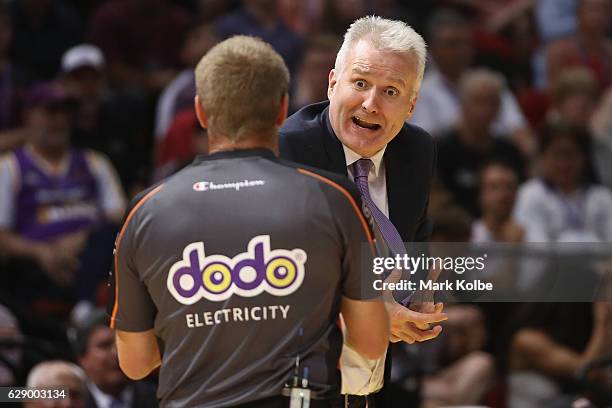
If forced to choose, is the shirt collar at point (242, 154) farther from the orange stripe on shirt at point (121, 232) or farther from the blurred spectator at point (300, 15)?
the blurred spectator at point (300, 15)

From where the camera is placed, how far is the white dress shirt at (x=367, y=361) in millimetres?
3182

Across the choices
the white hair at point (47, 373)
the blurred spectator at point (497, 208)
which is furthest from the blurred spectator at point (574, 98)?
the white hair at point (47, 373)

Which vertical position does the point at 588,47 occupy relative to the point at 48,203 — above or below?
above

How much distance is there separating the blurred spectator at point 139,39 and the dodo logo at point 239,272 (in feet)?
17.6

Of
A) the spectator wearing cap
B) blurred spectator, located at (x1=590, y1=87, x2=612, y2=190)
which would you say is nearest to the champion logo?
the spectator wearing cap

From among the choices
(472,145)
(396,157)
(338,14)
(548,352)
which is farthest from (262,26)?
(396,157)

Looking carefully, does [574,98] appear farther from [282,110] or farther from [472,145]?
[282,110]

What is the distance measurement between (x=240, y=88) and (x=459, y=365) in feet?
10.6

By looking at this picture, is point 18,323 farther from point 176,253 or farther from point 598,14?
point 598,14

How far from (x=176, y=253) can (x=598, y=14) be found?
6.32 meters

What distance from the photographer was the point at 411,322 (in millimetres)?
3328

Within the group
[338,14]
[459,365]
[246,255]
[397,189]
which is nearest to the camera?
[246,255]

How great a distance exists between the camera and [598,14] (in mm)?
8500

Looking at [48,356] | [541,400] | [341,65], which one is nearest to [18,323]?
[48,356]
